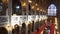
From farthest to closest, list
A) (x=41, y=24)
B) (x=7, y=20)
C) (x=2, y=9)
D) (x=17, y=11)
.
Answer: (x=41, y=24)
(x=17, y=11)
(x=7, y=20)
(x=2, y=9)

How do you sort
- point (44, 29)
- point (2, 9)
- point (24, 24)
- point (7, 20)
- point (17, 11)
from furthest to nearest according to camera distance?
1. point (44, 29)
2. point (24, 24)
3. point (17, 11)
4. point (7, 20)
5. point (2, 9)

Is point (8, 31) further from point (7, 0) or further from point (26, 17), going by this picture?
point (26, 17)

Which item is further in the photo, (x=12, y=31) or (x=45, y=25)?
(x=45, y=25)

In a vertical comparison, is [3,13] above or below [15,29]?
above

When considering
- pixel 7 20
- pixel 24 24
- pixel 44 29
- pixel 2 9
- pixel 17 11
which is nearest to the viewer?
pixel 2 9

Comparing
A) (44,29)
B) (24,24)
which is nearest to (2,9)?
(24,24)

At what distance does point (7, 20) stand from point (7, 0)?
744 mm

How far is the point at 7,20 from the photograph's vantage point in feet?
21.0

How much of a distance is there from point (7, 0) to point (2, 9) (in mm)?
648

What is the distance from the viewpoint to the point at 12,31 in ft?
22.4

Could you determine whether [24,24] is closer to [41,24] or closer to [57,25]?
[41,24]

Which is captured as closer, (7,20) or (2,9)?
(2,9)

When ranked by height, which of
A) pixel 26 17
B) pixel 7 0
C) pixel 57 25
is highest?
pixel 7 0

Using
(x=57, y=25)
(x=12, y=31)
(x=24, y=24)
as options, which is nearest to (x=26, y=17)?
(x=24, y=24)
